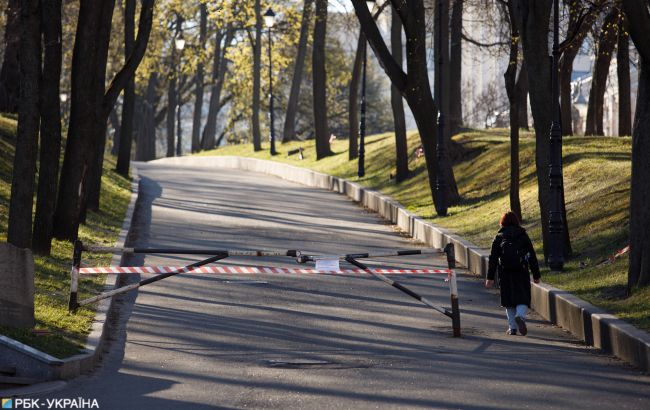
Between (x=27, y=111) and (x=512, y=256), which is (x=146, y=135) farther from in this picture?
(x=512, y=256)

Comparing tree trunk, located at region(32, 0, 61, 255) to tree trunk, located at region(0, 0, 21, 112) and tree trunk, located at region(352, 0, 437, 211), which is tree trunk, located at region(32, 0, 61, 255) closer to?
tree trunk, located at region(352, 0, 437, 211)

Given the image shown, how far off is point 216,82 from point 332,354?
198ft

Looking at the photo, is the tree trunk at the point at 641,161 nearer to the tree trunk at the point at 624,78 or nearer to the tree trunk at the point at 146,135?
the tree trunk at the point at 624,78

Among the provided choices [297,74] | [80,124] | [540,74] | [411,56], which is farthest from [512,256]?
[297,74]

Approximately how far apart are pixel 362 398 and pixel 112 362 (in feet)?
9.00

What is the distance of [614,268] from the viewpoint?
1591 cm

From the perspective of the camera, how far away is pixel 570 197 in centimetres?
2286

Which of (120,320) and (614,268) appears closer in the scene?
(120,320)

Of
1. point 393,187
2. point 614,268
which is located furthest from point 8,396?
point 393,187

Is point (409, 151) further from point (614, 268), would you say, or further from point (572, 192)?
point (614, 268)

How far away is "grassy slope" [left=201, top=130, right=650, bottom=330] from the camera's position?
15285 millimetres

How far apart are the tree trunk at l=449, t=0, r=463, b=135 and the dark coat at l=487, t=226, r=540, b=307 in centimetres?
1766

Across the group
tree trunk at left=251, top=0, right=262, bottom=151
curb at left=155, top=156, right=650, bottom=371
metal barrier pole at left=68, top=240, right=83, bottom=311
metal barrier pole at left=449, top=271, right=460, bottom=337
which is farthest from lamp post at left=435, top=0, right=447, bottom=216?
tree trunk at left=251, top=0, right=262, bottom=151

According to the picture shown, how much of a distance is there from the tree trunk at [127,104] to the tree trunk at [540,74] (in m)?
9.45
